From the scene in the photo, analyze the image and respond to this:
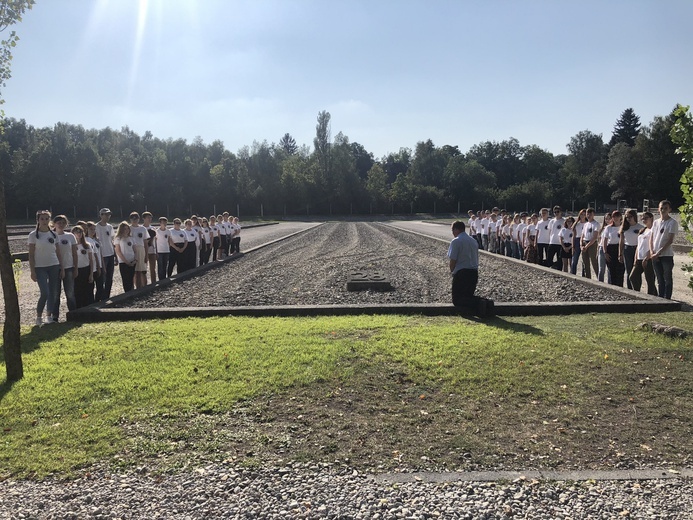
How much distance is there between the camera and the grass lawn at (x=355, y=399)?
15.6 ft

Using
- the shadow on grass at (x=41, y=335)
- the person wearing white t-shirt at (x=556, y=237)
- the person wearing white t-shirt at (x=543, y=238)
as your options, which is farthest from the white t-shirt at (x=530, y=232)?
the shadow on grass at (x=41, y=335)

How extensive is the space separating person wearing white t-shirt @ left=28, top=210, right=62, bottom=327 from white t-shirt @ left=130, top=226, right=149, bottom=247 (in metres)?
2.70

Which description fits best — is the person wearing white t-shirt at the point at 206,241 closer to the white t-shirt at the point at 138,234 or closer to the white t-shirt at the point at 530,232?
the white t-shirt at the point at 138,234

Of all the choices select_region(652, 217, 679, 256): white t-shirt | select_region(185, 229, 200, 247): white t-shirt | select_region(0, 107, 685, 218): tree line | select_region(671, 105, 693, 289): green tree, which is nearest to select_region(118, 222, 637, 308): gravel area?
select_region(652, 217, 679, 256): white t-shirt

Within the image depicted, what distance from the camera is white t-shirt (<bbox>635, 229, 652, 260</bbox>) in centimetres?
1122

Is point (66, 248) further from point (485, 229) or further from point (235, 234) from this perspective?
point (485, 229)

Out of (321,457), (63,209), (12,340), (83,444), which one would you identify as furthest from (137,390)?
(63,209)

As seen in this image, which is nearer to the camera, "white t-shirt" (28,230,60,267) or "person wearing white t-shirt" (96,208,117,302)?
"white t-shirt" (28,230,60,267)

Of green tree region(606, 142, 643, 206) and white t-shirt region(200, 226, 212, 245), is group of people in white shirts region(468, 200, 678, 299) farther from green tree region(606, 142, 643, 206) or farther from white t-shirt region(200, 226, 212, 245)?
green tree region(606, 142, 643, 206)

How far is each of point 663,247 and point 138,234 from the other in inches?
443

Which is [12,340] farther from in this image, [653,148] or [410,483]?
[653,148]

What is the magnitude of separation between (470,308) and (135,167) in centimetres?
8218

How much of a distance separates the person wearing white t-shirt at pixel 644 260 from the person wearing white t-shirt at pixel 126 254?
11.2 meters

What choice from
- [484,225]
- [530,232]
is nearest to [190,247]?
[530,232]
